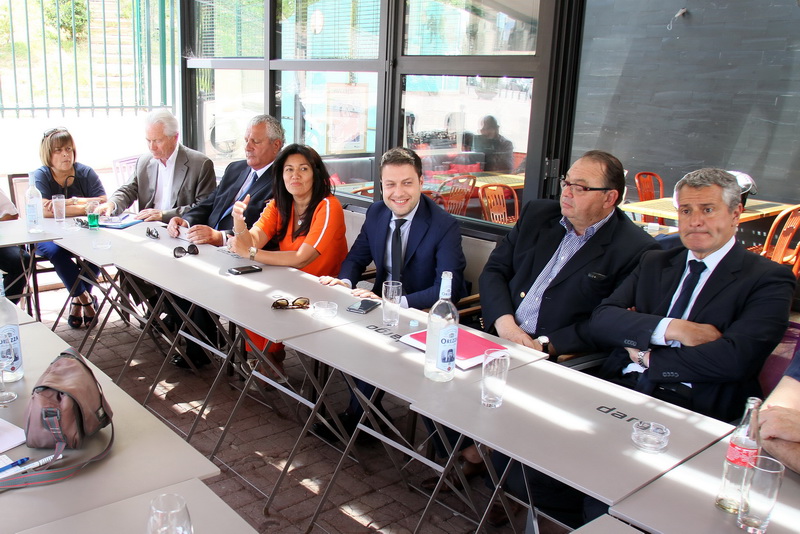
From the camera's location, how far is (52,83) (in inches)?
302

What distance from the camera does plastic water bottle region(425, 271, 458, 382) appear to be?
2.42 meters

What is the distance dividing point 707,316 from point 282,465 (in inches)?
83.7

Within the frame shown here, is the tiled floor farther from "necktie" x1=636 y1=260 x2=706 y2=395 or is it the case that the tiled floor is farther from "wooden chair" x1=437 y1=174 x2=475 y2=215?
"wooden chair" x1=437 y1=174 x2=475 y2=215

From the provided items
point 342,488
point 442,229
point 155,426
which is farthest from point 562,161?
point 155,426

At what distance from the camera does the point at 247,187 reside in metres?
4.98

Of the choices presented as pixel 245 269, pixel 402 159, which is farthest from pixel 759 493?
pixel 245 269

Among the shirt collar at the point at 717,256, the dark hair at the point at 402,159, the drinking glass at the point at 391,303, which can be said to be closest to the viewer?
the shirt collar at the point at 717,256

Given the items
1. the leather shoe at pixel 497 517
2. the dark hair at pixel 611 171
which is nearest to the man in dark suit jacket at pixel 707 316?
the dark hair at pixel 611 171

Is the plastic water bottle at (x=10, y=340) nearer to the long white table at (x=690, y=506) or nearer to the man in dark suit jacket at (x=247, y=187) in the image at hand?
the long white table at (x=690, y=506)

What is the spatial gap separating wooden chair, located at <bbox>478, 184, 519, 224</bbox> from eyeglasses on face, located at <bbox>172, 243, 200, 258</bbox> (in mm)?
1960

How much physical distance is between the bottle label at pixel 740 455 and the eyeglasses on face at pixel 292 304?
6.59ft

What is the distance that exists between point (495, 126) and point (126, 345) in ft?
10.0

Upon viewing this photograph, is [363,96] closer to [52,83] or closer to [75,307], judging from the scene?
[75,307]

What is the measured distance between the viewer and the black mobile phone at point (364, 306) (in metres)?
3.23
